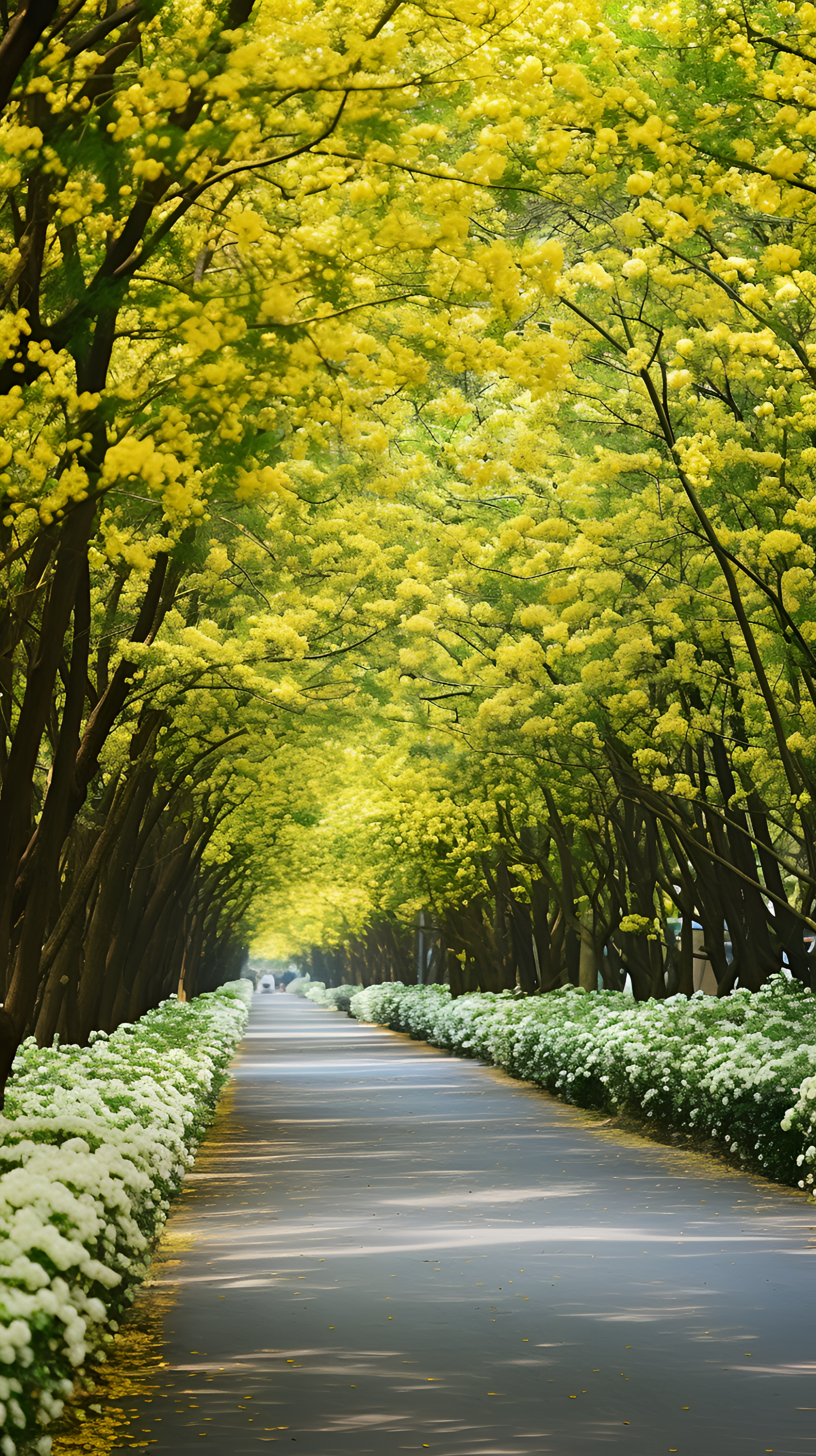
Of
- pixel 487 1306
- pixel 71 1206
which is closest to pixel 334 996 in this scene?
pixel 487 1306

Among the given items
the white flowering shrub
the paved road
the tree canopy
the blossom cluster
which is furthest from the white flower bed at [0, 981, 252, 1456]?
the white flowering shrub

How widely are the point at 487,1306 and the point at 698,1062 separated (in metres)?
7.83

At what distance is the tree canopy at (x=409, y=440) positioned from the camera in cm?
727

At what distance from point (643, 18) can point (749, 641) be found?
16.5 ft

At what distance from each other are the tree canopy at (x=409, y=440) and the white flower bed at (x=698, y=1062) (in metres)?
1.28

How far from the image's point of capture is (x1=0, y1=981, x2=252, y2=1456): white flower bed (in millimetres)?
5508

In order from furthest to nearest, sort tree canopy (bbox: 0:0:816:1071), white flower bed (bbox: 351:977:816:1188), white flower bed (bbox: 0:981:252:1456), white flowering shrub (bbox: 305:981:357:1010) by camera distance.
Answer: white flowering shrub (bbox: 305:981:357:1010) → white flower bed (bbox: 351:977:816:1188) → tree canopy (bbox: 0:0:816:1071) → white flower bed (bbox: 0:981:252:1456)

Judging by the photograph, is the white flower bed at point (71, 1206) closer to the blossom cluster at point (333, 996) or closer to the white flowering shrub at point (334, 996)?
the blossom cluster at point (333, 996)

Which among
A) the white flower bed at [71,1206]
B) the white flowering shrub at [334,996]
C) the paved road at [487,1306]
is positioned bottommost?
the paved road at [487,1306]

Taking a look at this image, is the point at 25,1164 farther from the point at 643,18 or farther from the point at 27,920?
the point at 643,18

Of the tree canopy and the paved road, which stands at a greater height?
the tree canopy

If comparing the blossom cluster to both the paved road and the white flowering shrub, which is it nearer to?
the white flowering shrub

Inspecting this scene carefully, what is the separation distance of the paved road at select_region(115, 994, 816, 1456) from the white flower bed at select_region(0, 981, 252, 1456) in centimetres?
48

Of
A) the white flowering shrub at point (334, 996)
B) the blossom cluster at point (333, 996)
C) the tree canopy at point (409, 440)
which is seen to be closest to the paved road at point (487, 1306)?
the tree canopy at point (409, 440)
